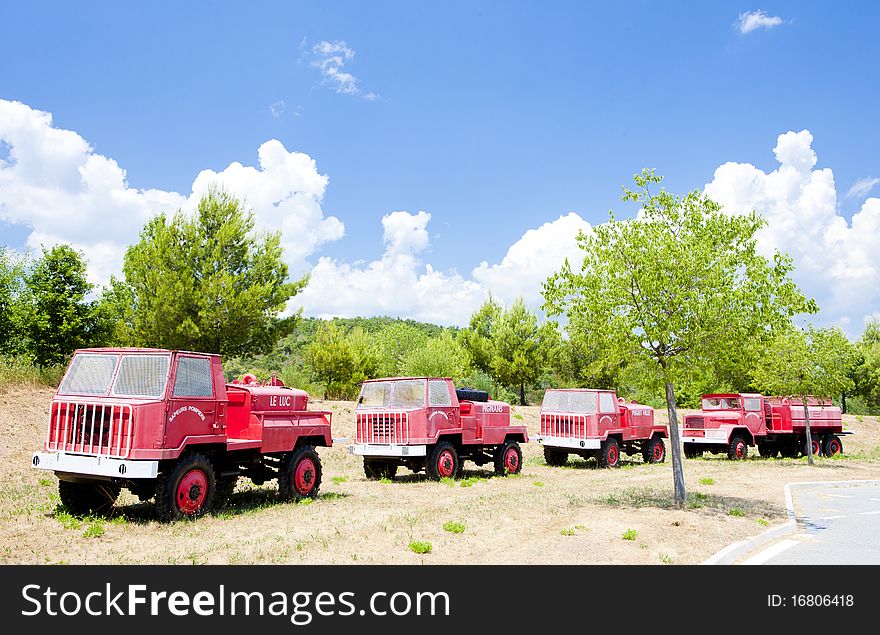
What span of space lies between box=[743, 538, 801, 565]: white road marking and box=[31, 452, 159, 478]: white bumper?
8137 mm

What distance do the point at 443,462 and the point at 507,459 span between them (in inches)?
115

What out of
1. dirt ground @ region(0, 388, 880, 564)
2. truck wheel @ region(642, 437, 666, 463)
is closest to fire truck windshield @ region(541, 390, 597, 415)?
dirt ground @ region(0, 388, 880, 564)

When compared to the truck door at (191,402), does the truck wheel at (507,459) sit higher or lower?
lower

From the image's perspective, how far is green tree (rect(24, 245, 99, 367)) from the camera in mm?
24562

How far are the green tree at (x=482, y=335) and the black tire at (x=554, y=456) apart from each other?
23.9 m

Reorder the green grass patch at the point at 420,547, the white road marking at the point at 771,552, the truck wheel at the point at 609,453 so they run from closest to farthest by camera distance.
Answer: the white road marking at the point at 771,552
the green grass patch at the point at 420,547
the truck wheel at the point at 609,453

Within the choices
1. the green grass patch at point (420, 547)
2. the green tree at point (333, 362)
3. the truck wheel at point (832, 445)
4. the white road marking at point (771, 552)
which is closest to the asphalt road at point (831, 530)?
the white road marking at point (771, 552)

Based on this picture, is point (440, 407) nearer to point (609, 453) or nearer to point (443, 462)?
point (443, 462)

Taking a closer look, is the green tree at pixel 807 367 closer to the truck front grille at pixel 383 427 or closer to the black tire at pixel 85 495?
the truck front grille at pixel 383 427

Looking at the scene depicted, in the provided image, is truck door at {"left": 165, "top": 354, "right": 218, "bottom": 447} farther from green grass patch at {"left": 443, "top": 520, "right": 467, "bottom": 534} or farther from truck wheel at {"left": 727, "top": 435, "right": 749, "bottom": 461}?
truck wheel at {"left": 727, "top": 435, "right": 749, "bottom": 461}

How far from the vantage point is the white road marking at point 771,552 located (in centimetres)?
778

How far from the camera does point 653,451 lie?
77.1ft
